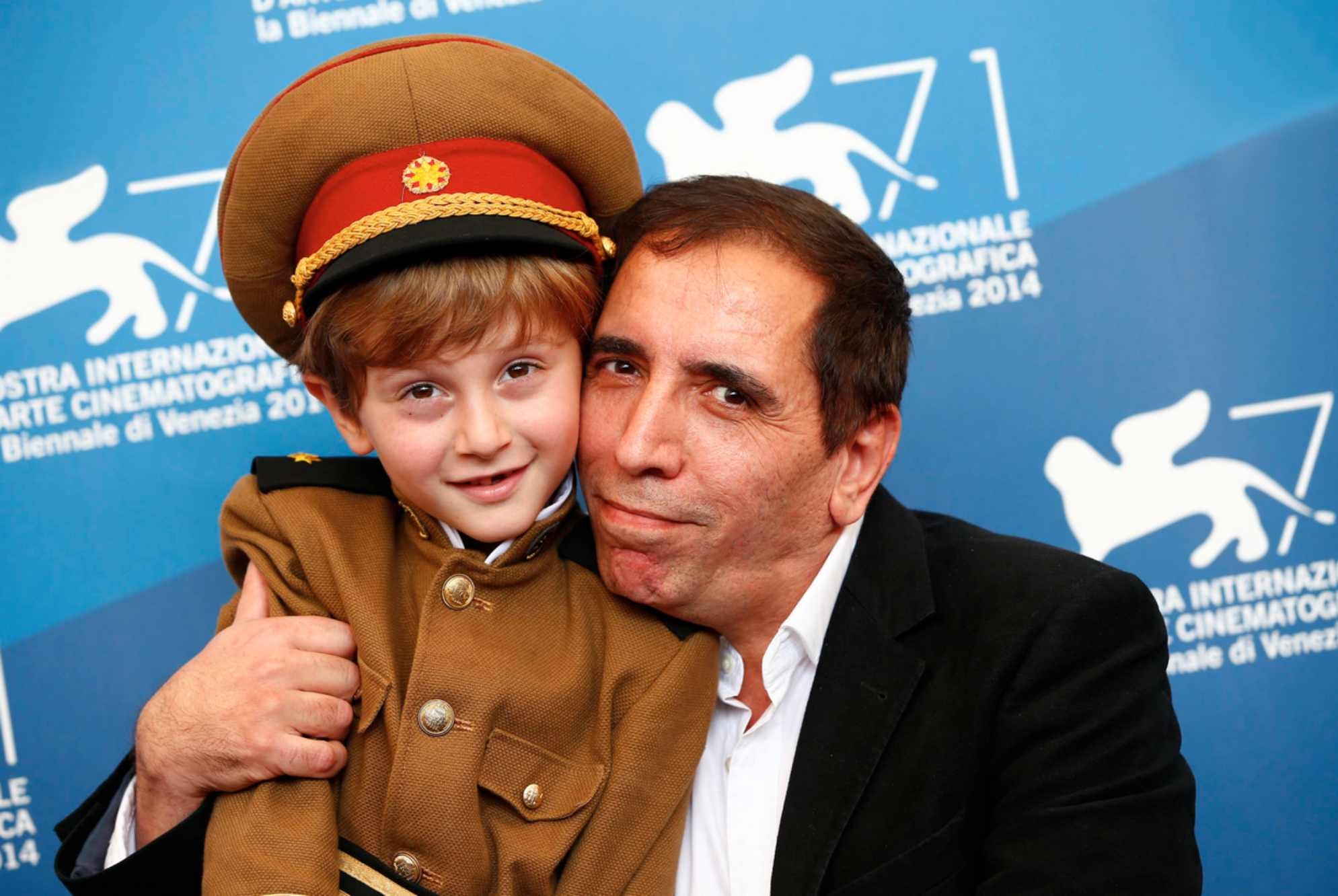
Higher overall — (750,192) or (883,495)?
(750,192)

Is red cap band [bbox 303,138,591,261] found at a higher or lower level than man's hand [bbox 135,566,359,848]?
higher

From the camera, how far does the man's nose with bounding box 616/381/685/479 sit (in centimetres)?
175

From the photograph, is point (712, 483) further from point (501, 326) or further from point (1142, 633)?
point (1142, 633)

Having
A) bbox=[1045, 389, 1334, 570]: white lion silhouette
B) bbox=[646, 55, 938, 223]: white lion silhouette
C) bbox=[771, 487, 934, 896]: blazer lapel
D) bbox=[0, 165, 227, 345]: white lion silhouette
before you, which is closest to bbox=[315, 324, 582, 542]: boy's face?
bbox=[771, 487, 934, 896]: blazer lapel

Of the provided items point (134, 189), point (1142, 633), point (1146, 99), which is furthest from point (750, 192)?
point (134, 189)

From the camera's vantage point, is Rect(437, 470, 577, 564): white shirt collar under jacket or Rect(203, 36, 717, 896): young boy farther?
Rect(437, 470, 577, 564): white shirt collar under jacket

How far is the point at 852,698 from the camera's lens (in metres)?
1.82

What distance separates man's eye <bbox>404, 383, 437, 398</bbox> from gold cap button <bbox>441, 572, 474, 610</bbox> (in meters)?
0.31

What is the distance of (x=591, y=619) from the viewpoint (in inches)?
70.7

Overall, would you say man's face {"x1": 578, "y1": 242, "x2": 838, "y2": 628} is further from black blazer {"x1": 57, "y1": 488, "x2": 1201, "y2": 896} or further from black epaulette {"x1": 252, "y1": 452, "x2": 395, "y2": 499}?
black epaulette {"x1": 252, "y1": 452, "x2": 395, "y2": 499}

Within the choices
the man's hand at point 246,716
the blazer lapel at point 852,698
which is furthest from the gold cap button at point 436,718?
the blazer lapel at point 852,698

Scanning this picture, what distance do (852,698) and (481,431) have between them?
85 centimetres

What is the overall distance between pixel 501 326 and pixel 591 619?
1.87 feet

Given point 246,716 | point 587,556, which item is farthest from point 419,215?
point 246,716
